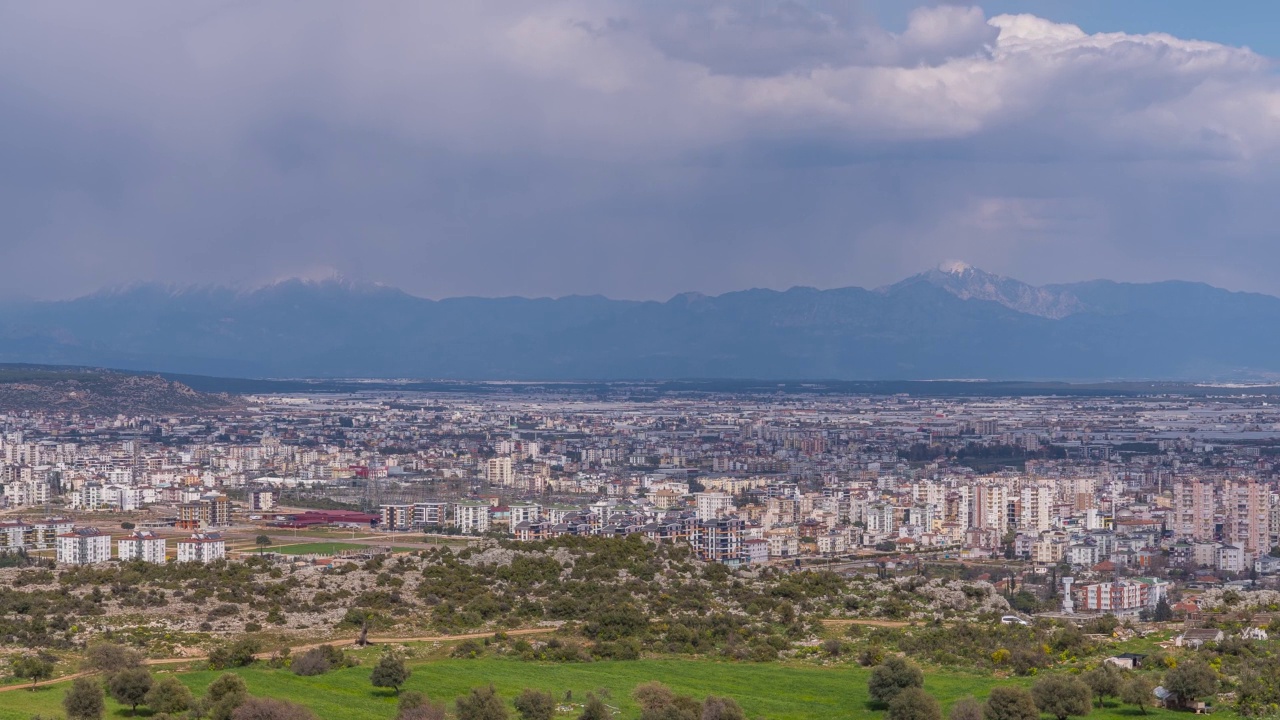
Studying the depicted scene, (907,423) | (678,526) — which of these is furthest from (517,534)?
(907,423)

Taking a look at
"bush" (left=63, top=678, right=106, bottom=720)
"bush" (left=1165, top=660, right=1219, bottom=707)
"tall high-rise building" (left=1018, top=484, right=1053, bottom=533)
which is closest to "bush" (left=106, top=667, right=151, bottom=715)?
"bush" (left=63, top=678, right=106, bottom=720)

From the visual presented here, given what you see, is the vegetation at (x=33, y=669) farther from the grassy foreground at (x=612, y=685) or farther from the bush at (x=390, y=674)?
the bush at (x=390, y=674)

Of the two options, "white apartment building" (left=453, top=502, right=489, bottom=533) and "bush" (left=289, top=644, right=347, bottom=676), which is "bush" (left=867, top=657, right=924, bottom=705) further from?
"white apartment building" (left=453, top=502, right=489, bottom=533)

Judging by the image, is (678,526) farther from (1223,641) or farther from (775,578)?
(1223,641)

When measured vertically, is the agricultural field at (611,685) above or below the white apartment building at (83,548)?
above

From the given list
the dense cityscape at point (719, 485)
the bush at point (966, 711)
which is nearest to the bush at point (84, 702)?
the bush at point (966, 711)

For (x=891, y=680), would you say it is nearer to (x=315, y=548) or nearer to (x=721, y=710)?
(x=721, y=710)
